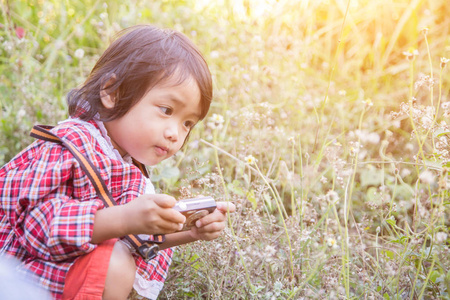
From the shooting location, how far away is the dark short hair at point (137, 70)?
162 cm

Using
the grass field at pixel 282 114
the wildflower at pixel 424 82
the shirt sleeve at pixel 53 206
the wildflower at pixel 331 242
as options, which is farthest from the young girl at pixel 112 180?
the wildflower at pixel 424 82

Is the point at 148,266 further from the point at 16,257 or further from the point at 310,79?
the point at 310,79

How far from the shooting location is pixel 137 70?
1.64 metres

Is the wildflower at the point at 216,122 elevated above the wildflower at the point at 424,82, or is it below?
below

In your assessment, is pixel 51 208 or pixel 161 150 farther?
pixel 161 150

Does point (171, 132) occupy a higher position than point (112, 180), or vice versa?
point (171, 132)

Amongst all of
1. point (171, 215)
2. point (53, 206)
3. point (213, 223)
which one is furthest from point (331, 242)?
point (53, 206)

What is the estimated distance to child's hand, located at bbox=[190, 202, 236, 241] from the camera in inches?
61.9

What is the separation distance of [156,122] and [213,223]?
370 mm

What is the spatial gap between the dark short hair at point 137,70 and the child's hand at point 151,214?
1.39ft

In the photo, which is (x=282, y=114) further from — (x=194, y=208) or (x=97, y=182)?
(x=97, y=182)

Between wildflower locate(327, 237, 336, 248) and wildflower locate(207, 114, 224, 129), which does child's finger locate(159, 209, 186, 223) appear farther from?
wildflower locate(327, 237, 336, 248)

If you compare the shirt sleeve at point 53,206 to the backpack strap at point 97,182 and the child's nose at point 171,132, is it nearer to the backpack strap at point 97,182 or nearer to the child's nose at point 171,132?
the backpack strap at point 97,182

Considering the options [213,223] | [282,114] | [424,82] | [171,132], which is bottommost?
[213,223]
